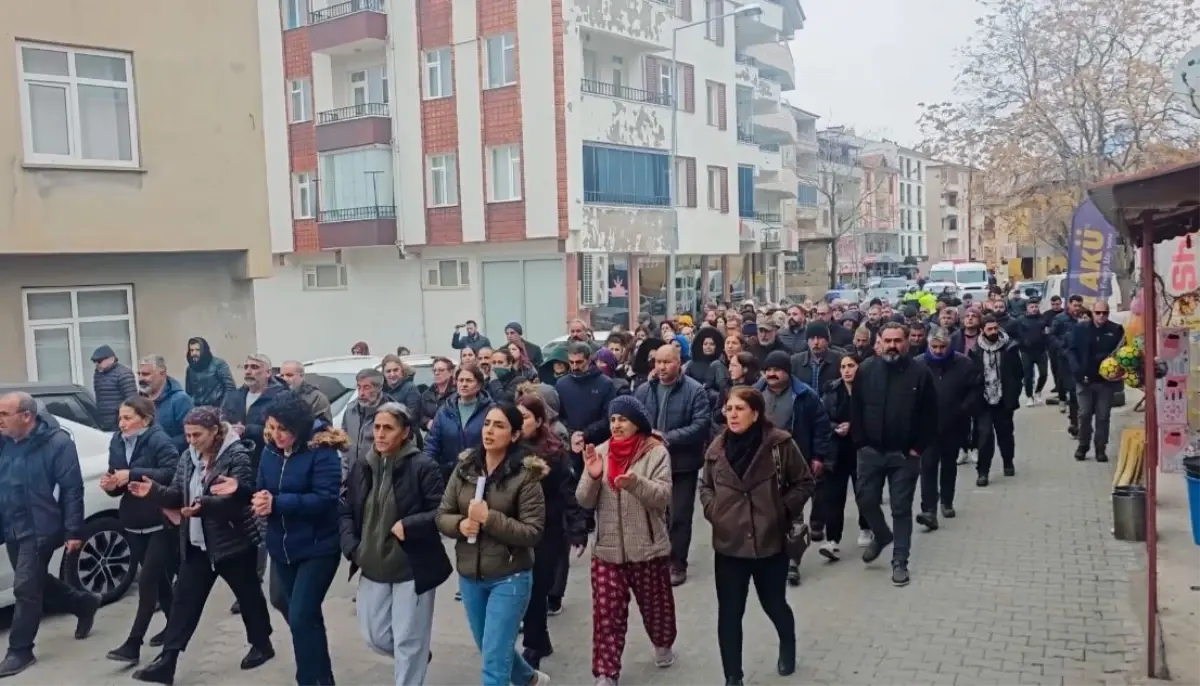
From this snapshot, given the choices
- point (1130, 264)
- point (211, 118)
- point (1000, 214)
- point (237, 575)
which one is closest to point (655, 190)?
point (1000, 214)

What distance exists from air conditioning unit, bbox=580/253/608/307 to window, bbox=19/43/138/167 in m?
16.1

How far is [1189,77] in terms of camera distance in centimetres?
727

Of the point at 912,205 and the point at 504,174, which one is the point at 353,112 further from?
the point at 912,205

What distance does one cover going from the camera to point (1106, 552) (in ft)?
27.7

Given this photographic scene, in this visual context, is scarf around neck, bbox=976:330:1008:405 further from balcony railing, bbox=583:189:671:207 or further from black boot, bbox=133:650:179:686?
balcony railing, bbox=583:189:671:207

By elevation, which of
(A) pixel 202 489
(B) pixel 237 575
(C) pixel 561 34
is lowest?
(B) pixel 237 575

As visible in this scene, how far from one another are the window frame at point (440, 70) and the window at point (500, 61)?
1.38 metres

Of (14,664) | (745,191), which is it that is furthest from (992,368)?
(745,191)

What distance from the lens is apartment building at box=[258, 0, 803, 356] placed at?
1124 inches

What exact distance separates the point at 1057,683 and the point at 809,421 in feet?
8.24

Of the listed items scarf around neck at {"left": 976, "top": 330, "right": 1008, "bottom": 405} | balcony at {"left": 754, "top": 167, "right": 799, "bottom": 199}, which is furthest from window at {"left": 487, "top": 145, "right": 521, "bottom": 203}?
balcony at {"left": 754, "top": 167, "right": 799, "bottom": 199}

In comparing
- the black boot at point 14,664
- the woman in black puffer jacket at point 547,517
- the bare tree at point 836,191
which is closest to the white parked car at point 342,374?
the black boot at point 14,664

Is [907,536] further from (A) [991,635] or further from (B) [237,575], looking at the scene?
(B) [237,575]

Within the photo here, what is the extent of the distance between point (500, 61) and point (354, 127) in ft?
18.5
